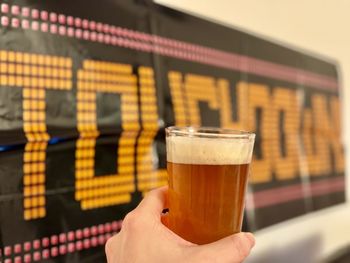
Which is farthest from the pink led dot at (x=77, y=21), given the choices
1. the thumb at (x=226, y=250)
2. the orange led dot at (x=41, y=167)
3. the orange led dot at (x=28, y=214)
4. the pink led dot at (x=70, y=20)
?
the thumb at (x=226, y=250)

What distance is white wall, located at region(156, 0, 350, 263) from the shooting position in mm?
Answer: 1571

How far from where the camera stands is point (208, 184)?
0.63 meters

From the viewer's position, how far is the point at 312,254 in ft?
6.23

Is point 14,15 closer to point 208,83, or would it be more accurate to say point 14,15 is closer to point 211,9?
point 208,83

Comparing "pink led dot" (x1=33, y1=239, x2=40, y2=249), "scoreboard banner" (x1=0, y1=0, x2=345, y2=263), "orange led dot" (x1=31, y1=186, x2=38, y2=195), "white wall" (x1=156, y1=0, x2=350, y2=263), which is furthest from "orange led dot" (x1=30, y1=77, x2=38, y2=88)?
"white wall" (x1=156, y1=0, x2=350, y2=263)

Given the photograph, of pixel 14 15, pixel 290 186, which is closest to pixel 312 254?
pixel 290 186

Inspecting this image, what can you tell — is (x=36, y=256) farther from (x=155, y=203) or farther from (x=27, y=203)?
(x=155, y=203)

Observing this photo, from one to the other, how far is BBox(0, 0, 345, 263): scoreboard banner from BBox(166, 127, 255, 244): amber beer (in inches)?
15.4

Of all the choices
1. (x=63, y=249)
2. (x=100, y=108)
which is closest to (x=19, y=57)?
(x=100, y=108)

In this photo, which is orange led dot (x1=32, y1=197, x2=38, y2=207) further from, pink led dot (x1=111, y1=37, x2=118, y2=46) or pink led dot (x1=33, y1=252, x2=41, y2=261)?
pink led dot (x1=111, y1=37, x2=118, y2=46)

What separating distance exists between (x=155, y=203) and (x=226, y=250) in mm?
166

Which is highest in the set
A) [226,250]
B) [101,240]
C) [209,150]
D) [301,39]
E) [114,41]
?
[301,39]

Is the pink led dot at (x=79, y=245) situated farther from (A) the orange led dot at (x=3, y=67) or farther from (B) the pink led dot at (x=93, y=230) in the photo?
(A) the orange led dot at (x=3, y=67)

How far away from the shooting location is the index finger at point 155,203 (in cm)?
67
